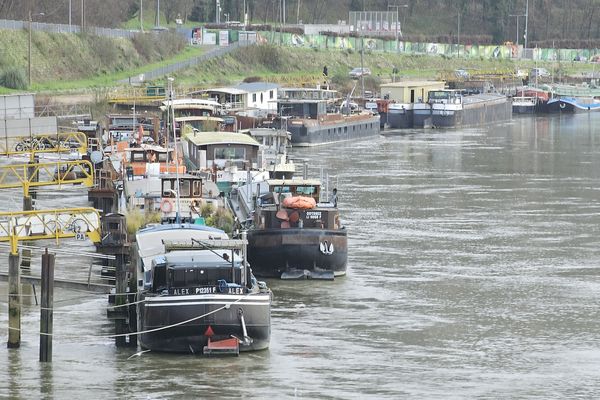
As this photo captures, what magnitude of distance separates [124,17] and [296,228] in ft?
382

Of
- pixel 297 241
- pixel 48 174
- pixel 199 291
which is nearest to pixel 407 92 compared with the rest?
pixel 48 174

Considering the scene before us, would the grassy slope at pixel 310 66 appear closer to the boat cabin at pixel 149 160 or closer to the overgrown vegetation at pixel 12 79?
the overgrown vegetation at pixel 12 79

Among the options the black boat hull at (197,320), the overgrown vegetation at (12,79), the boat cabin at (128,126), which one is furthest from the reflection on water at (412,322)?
the overgrown vegetation at (12,79)

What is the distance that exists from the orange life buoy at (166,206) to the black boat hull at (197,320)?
37.2 ft

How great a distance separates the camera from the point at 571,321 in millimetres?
38406

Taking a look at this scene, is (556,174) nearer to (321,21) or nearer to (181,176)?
(181,176)

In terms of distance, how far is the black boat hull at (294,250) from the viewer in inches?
1694

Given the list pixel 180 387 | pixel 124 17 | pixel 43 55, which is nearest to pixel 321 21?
pixel 124 17

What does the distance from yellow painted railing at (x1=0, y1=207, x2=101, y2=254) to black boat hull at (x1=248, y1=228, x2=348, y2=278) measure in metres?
7.25

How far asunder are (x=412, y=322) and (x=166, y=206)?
31.8ft

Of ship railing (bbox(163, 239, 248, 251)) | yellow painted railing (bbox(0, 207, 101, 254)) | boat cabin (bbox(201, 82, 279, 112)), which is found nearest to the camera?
ship railing (bbox(163, 239, 248, 251))

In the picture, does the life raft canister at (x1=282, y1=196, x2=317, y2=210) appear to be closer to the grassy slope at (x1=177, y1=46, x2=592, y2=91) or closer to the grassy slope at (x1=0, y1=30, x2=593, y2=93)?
the grassy slope at (x1=0, y1=30, x2=593, y2=93)

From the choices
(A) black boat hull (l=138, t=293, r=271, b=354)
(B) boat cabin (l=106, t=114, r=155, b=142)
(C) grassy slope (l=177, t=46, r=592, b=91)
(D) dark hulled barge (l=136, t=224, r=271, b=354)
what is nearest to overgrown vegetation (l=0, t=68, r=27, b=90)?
(C) grassy slope (l=177, t=46, r=592, b=91)

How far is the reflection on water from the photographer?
31.6 meters
